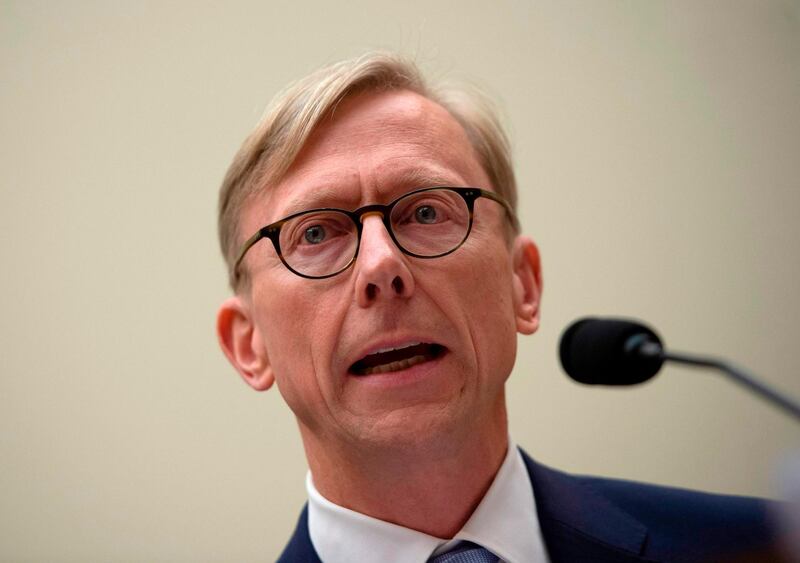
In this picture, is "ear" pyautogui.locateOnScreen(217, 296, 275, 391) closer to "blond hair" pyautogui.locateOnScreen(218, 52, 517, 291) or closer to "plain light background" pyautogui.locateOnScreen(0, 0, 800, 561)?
"blond hair" pyautogui.locateOnScreen(218, 52, 517, 291)

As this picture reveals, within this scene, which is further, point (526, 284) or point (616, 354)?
point (526, 284)

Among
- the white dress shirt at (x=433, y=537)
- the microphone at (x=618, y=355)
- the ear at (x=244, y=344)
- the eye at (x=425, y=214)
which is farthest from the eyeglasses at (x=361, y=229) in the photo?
the microphone at (x=618, y=355)

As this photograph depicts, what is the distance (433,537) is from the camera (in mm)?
1391

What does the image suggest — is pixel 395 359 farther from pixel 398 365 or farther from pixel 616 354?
pixel 616 354

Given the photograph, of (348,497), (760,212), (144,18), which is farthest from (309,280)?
(760,212)

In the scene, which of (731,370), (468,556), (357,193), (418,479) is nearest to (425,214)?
(357,193)

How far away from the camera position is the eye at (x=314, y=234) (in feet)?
4.66

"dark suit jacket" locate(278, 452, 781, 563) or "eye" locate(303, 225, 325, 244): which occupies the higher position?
"eye" locate(303, 225, 325, 244)

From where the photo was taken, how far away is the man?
4.29 feet

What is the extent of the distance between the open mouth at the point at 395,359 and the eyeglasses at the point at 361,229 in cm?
16

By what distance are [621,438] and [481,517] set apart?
0.91 m

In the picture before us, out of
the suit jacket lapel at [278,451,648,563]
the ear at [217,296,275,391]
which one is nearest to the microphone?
the suit jacket lapel at [278,451,648,563]

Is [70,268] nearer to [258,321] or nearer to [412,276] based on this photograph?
[258,321]

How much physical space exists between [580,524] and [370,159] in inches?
30.2
